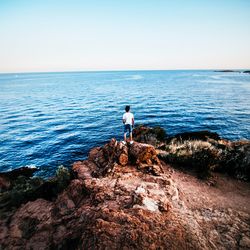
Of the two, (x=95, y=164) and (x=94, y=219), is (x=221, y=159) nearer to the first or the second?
(x=95, y=164)

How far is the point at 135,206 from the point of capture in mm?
6414

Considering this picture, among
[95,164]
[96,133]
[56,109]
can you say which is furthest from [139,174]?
[56,109]

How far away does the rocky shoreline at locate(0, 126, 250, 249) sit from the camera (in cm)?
525

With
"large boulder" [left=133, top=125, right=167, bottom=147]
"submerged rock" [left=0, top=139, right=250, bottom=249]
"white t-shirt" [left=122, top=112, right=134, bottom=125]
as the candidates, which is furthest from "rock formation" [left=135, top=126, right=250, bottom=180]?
"large boulder" [left=133, top=125, right=167, bottom=147]

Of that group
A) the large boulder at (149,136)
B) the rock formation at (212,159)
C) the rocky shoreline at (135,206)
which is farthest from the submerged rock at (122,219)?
the large boulder at (149,136)

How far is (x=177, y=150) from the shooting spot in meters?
11.9

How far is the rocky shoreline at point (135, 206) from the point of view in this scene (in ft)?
17.2

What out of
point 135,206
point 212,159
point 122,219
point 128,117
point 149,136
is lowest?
point 149,136

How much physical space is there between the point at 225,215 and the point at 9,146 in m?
21.3

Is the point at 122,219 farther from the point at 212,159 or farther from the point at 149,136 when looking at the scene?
the point at 149,136

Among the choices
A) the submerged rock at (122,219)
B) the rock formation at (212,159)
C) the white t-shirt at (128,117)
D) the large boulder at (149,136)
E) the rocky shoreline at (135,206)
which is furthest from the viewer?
the large boulder at (149,136)

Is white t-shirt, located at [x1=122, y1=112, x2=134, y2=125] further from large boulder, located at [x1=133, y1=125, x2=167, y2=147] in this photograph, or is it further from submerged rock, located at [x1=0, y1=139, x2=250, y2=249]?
large boulder, located at [x1=133, y1=125, x2=167, y2=147]

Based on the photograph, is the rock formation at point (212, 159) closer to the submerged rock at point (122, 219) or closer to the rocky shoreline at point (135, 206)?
the rocky shoreline at point (135, 206)

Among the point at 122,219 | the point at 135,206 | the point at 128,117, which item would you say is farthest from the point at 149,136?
the point at 122,219
